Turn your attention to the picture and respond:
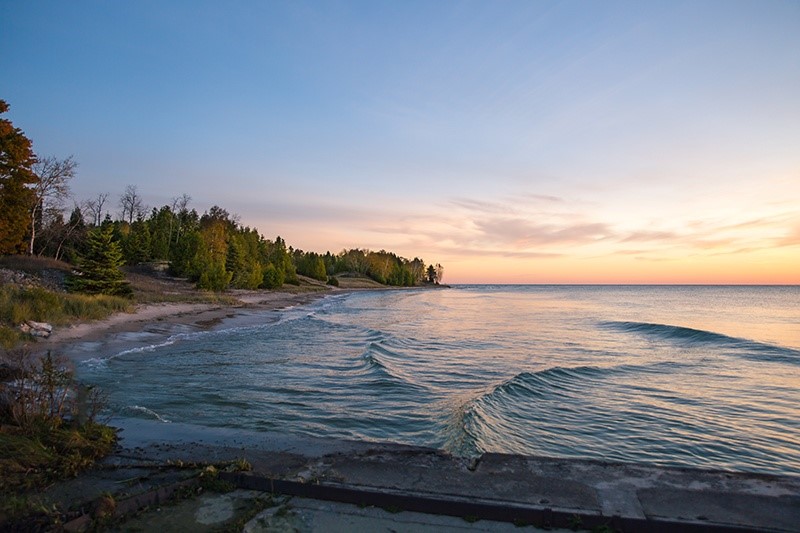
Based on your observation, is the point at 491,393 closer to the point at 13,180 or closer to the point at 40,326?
the point at 40,326

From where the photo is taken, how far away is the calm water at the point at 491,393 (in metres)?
9.37

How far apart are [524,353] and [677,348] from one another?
9388 millimetres

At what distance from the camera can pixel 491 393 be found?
1306cm

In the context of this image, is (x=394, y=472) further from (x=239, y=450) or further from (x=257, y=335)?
(x=257, y=335)

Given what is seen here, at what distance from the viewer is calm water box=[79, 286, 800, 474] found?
937cm

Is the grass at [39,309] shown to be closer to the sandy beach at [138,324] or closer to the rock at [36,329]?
the rock at [36,329]

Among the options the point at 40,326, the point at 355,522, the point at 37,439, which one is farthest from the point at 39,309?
the point at 355,522

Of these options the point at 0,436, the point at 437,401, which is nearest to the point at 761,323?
the point at 437,401

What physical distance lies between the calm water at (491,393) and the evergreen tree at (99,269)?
11256 mm

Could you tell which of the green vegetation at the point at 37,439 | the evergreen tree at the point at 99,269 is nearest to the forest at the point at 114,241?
the evergreen tree at the point at 99,269

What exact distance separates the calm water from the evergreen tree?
36.9ft

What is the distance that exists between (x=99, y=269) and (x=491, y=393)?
28.2 meters

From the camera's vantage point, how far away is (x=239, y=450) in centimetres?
685

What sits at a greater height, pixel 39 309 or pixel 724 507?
pixel 39 309
